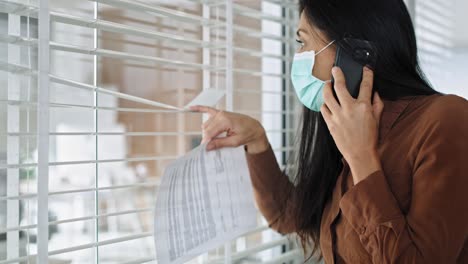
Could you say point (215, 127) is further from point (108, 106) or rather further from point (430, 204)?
point (430, 204)

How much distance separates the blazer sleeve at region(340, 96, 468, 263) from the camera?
2.35ft

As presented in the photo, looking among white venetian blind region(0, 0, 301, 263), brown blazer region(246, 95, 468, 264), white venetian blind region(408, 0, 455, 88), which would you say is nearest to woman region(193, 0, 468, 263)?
brown blazer region(246, 95, 468, 264)

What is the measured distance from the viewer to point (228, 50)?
3.52ft

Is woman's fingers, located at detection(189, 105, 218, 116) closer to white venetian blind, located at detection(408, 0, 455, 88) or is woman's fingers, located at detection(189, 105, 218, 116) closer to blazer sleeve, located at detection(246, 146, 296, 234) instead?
blazer sleeve, located at detection(246, 146, 296, 234)

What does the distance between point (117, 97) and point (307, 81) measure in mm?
433

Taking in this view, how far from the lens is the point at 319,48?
2.98 feet

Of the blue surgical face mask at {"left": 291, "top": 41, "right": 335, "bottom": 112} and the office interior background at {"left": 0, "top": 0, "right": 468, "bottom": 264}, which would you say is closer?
the office interior background at {"left": 0, "top": 0, "right": 468, "bottom": 264}

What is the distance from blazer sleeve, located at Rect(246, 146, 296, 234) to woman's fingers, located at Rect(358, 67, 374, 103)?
321 millimetres

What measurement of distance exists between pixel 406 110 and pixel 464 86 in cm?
86

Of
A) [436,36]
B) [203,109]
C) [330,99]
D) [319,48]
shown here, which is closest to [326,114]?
[330,99]

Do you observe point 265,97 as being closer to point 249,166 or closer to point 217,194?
point 249,166

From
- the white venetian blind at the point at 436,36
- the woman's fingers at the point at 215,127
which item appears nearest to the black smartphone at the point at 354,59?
the woman's fingers at the point at 215,127

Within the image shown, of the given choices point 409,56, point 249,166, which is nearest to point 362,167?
point 409,56

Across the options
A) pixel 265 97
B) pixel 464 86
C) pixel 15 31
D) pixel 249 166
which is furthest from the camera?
pixel 464 86
